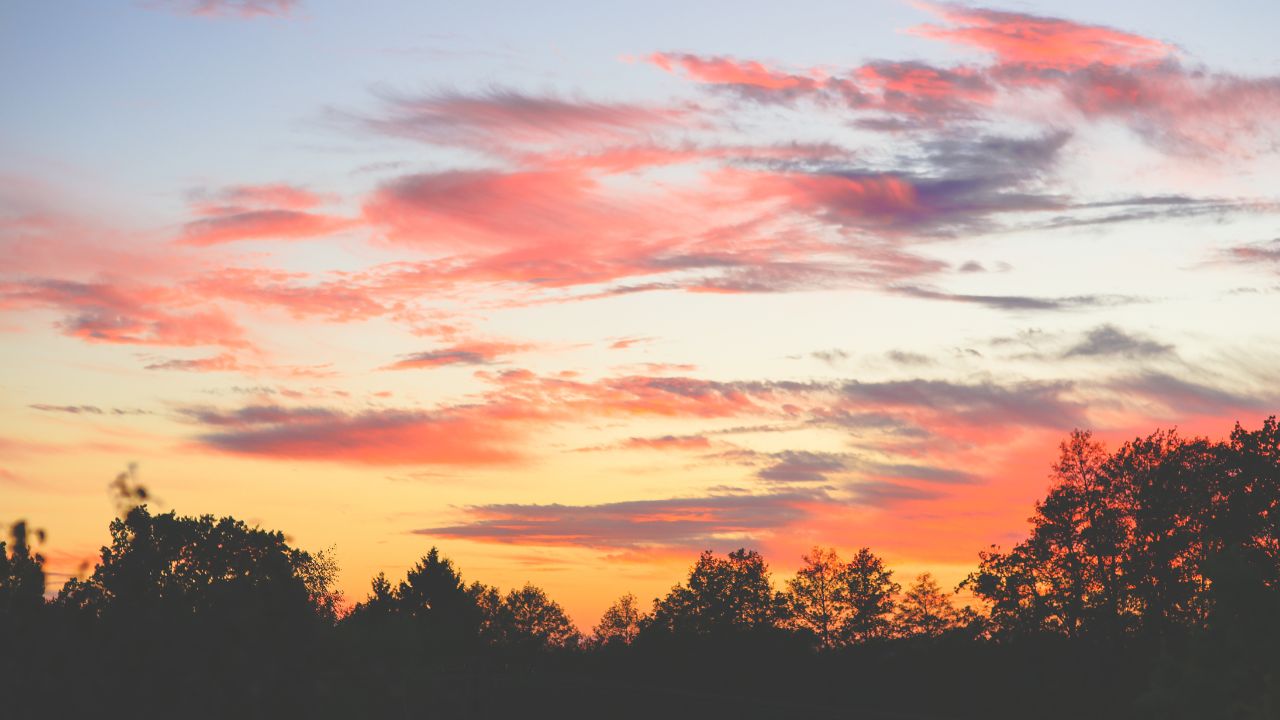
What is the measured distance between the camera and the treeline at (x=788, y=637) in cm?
792

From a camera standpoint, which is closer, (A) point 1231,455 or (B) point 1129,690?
(B) point 1129,690

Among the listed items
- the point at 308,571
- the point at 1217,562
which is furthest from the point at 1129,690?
the point at 308,571

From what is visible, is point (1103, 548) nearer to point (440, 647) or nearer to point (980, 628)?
point (980, 628)

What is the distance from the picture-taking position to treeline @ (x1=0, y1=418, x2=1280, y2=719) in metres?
7.92

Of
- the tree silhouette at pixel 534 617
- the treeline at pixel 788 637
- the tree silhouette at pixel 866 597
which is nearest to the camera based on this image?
the treeline at pixel 788 637

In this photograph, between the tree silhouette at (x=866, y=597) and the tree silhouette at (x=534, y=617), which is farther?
the tree silhouette at (x=534, y=617)

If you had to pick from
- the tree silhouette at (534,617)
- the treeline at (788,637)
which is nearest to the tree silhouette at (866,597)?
the treeline at (788,637)

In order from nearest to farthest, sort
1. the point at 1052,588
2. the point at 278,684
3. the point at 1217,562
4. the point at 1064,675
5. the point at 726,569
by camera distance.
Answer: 1. the point at 278,684
2. the point at 1217,562
3. the point at 1064,675
4. the point at 1052,588
5. the point at 726,569

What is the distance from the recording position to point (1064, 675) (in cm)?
3881

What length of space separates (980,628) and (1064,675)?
33.9 metres

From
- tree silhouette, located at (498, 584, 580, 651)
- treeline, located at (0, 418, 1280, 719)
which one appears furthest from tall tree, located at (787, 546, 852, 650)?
tree silhouette, located at (498, 584, 580, 651)

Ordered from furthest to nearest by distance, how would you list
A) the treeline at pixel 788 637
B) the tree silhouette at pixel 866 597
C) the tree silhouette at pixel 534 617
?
the tree silhouette at pixel 534 617 < the tree silhouette at pixel 866 597 < the treeline at pixel 788 637

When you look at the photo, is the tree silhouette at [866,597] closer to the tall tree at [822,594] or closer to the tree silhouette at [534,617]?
the tall tree at [822,594]

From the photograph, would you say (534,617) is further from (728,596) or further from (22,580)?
(22,580)
